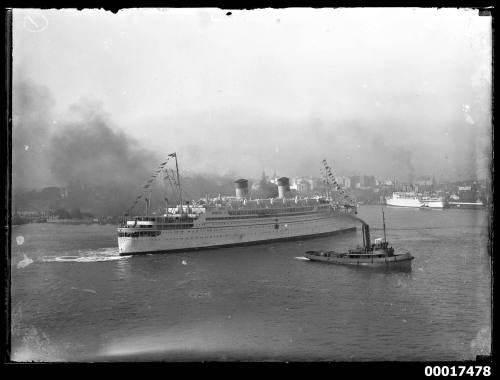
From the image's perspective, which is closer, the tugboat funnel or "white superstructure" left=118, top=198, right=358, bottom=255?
the tugboat funnel

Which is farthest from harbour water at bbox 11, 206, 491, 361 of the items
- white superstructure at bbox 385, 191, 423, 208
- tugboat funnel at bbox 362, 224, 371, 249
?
white superstructure at bbox 385, 191, 423, 208

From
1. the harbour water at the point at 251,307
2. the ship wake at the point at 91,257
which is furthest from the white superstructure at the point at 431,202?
the ship wake at the point at 91,257

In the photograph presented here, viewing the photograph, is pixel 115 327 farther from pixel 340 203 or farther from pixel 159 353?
pixel 340 203

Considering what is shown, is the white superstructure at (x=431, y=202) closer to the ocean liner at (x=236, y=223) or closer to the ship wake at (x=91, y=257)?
the ocean liner at (x=236, y=223)

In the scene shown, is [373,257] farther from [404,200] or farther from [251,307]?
[404,200]
